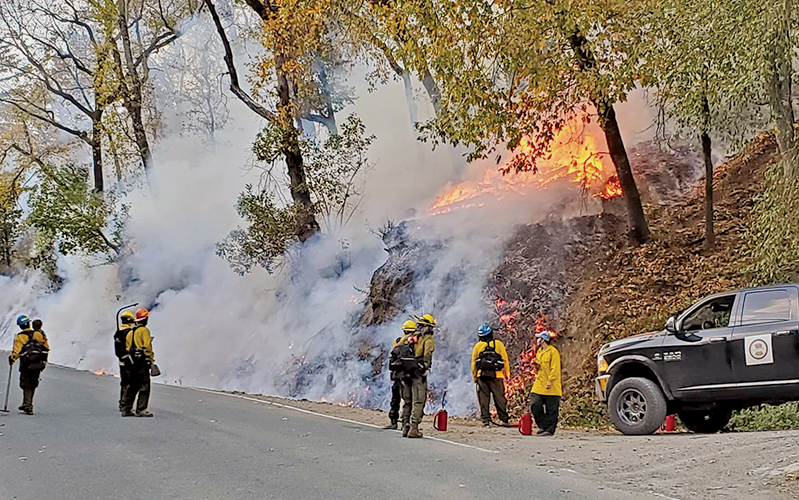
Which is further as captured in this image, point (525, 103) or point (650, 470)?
point (525, 103)

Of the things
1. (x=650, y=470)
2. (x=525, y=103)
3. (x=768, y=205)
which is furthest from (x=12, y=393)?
(x=768, y=205)

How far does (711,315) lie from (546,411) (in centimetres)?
304

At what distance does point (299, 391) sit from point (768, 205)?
14.3 metres

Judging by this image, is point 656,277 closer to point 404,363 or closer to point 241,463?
point 404,363

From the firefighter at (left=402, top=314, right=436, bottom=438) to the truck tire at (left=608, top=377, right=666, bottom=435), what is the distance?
294cm

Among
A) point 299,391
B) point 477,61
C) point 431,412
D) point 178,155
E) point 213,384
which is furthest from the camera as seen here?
point 178,155

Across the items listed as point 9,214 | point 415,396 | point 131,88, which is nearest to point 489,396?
point 415,396

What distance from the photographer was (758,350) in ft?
36.2

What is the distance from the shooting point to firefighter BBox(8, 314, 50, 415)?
566 inches

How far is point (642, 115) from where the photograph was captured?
25984 millimetres

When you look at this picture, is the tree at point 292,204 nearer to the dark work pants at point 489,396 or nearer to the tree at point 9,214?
the dark work pants at point 489,396

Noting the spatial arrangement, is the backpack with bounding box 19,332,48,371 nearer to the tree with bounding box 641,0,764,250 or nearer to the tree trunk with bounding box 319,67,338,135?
the tree with bounding box 641,0,764,250

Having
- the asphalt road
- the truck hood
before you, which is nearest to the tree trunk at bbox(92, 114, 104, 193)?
the asphalt road

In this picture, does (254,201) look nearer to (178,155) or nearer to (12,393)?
(12,393)
